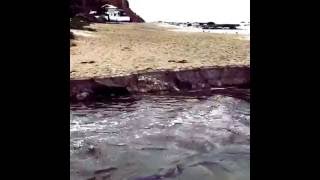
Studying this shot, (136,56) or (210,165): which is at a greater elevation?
(136,56)

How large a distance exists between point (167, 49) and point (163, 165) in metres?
10.7

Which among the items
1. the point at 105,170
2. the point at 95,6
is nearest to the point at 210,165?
the point at 105,170

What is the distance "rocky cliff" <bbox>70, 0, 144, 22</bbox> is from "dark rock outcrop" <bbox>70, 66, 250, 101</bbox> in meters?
13.3

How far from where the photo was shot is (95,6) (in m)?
34.6

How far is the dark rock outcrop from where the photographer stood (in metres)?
9.70

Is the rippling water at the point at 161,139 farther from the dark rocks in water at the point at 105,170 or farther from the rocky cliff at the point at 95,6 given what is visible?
the rocky cliff at the point at 95,6

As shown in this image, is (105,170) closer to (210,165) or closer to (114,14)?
(210,165)

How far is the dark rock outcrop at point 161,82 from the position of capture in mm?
9695

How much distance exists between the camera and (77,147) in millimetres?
6156

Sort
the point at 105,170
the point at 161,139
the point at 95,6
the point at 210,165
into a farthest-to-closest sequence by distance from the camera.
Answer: the point at 95,6 → the point at 161,139 → the point at 210,165 → the point at 105,170

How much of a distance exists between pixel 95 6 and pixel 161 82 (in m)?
25.6

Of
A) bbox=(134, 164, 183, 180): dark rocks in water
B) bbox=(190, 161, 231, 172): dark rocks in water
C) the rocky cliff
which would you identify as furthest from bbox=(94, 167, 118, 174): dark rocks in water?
the rocky cliff

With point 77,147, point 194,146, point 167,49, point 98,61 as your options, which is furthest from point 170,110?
point 167,49
